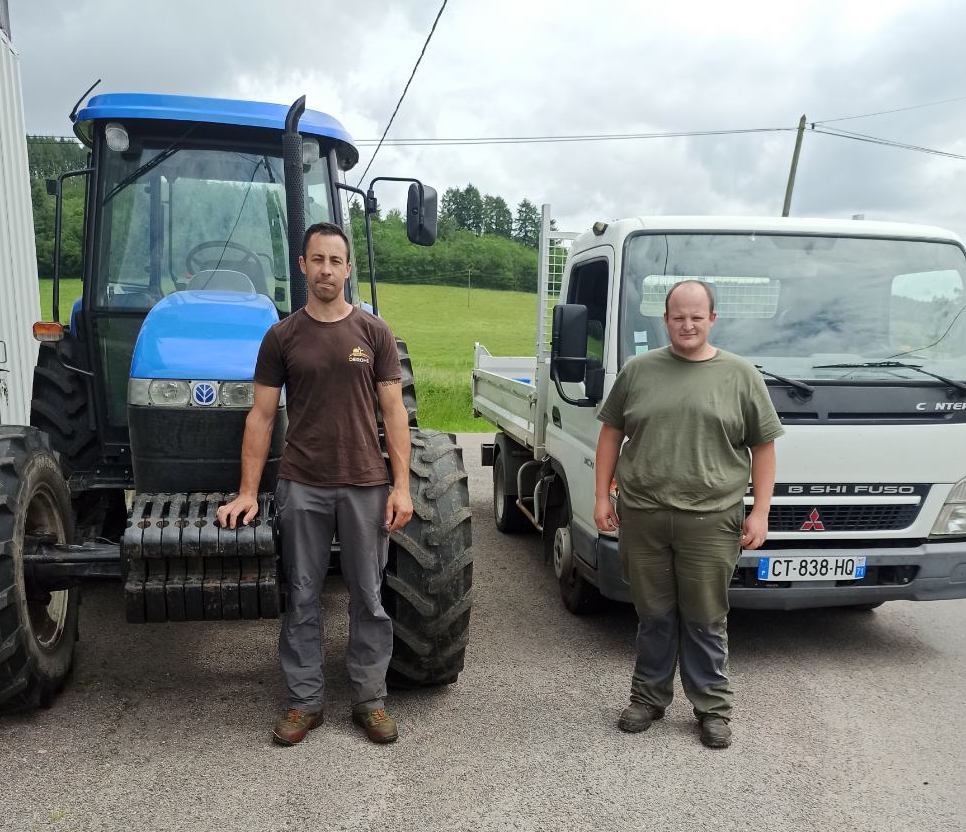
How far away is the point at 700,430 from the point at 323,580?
1.58 metres

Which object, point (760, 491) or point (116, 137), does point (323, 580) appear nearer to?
point (760, 491)

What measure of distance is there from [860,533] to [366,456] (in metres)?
2.50

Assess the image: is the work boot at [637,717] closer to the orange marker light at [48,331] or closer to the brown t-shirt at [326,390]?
the brown t-shirt at [326,390]

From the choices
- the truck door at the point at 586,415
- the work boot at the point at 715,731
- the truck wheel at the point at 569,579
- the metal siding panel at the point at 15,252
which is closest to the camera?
the work boot at the point at 715,731

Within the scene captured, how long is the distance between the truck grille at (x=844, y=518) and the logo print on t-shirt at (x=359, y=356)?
7.07 feet

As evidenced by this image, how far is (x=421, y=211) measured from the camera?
14.4 ft

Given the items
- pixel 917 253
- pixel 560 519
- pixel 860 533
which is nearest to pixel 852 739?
pixel 860 533

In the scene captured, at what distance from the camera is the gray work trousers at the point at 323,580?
10.8 feet

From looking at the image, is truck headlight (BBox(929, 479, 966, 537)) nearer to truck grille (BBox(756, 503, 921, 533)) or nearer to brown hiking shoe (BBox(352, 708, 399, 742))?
truck grille (BBox(756, 503, 921, 533))

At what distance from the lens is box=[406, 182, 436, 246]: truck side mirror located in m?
4.38

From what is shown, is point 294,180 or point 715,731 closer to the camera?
point 715,731

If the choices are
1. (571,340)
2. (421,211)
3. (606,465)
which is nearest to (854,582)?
(606,465)

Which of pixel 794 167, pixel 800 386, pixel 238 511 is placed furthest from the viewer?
pixel 794 167

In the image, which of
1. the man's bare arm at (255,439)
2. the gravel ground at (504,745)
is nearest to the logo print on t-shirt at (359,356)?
the man's bare arm at (255,439)
